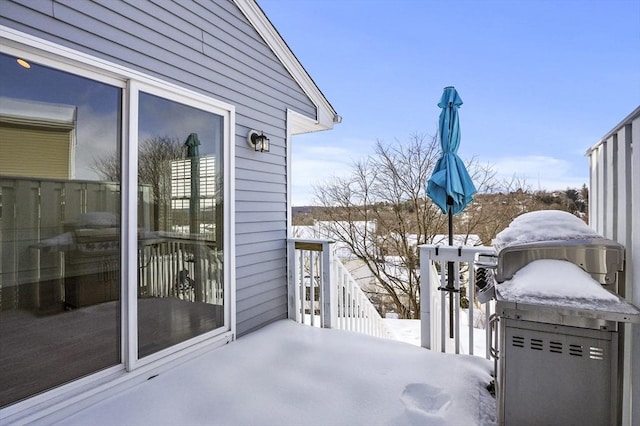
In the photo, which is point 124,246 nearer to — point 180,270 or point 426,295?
point 180,270

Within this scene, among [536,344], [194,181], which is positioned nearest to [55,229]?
[194,181]

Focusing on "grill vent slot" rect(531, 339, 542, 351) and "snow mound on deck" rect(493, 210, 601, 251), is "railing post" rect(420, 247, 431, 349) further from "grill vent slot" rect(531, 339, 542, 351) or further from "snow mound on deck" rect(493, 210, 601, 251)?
"grill vent slot" rect(531, 339, 542, 351)

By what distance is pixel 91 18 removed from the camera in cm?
222

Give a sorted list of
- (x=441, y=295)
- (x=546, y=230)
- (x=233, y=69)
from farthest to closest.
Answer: (x=233, y=69), (x=441, y=295), (x=546, y=230)

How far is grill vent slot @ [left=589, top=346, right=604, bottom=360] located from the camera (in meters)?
1.48

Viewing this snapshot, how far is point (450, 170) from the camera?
3.48 meters

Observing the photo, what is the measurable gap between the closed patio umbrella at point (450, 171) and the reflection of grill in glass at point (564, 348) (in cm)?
181

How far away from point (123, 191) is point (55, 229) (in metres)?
0.51

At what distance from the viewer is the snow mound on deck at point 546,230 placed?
1.78 m

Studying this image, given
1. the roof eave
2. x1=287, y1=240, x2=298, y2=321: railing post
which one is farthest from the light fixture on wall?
x1=287, y1=240, x2=298, y2=321: railing post

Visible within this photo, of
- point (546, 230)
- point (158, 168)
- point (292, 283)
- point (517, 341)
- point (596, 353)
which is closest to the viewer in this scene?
point (596, 353)

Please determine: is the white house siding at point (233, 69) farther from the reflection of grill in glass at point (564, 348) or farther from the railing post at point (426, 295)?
the reflection of grill in glass at point (564, 348)

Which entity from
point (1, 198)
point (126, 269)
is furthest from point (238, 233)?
point (1, 198)

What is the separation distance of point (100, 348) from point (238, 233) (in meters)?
1.54
